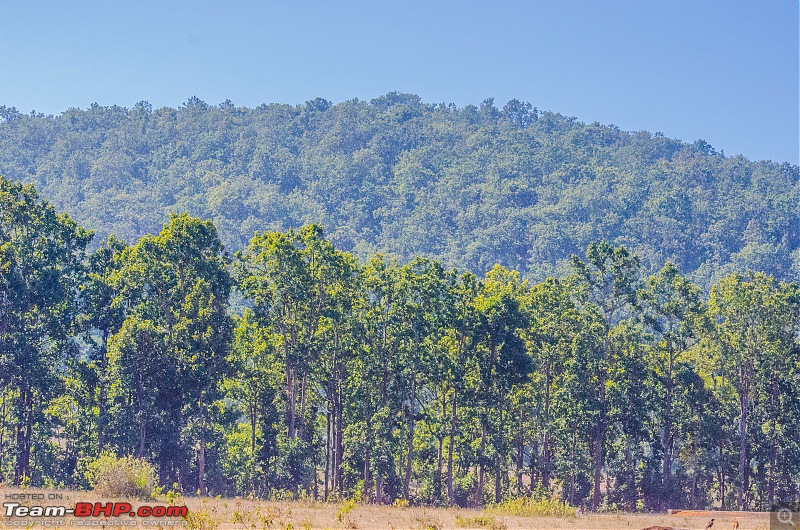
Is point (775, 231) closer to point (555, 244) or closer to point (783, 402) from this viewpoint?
point (555, 244)

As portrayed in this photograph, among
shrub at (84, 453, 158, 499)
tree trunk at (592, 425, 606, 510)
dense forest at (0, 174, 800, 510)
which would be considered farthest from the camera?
tree trunk at (592, 425, 606, 510)

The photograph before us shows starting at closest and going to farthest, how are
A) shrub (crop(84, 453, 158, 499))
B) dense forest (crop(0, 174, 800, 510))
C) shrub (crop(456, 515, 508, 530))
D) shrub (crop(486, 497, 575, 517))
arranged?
shrub (crop(456, 515, 508, 530))
shrub (crop(84, 453, 158, 499))
shrub (crop(486, 497, 575, 517))
dense forest (crop(0, 174, 800, 510))

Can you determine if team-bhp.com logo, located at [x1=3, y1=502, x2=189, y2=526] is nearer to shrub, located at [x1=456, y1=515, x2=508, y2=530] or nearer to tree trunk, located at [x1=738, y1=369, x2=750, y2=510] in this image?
shrub, located at [x1=456, y1=515, x2=508, y2=530]

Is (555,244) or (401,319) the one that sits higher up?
(555,244)

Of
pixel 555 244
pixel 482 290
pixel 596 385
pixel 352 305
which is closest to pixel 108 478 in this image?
pixel 352 305

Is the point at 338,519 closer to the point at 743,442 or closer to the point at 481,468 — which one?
the point at 481,468

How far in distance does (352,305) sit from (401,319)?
247cm

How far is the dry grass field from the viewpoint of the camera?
2473 cm

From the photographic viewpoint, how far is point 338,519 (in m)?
27.8

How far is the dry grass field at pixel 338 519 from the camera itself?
81.1 ft

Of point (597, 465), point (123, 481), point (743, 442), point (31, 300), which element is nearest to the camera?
point (123, 481)

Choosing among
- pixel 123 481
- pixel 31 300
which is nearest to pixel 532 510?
pixel 123 481

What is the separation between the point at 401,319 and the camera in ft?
153

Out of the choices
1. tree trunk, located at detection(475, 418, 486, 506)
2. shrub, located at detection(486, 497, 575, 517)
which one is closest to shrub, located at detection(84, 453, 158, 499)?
shrub, located at detection(486, 497, 575, 517)
